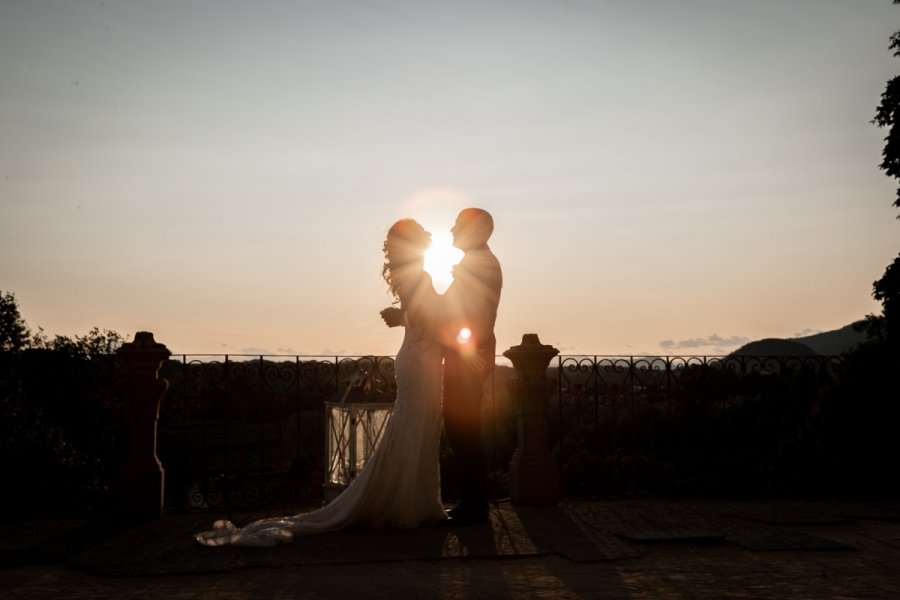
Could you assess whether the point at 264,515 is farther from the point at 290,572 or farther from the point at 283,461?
the point at 290,572

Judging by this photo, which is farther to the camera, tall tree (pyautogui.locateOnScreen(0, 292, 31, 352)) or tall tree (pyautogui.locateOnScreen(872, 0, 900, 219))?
tall tree (pyautogui.locateOnScreen(0, 292, 31, 352))

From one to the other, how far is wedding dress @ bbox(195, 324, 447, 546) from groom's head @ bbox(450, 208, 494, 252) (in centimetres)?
94

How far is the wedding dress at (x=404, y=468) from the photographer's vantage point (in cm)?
855

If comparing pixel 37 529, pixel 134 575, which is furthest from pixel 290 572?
pixel 37 529

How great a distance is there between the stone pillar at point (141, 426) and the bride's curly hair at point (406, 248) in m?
2.54

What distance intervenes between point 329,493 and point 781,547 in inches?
171

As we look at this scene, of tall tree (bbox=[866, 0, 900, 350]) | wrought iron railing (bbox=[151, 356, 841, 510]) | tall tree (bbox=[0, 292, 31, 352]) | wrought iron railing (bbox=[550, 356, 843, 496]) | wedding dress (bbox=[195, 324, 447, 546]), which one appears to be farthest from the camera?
tall tree (bbox=[0, 292, 31, 352])

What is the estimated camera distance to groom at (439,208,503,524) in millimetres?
9047

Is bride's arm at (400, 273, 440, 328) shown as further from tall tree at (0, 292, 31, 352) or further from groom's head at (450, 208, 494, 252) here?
tall tree at (0, 292, 31, 352)

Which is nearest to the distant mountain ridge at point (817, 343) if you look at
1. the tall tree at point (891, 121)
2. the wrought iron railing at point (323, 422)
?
the tall tree at point (891, 121)

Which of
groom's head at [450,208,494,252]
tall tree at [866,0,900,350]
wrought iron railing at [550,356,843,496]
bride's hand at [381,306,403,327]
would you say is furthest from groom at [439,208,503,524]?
tall tree at [866,0,900,350]

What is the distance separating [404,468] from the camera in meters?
8.78

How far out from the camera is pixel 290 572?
6793 mm

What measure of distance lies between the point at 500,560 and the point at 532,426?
3.35 meters
